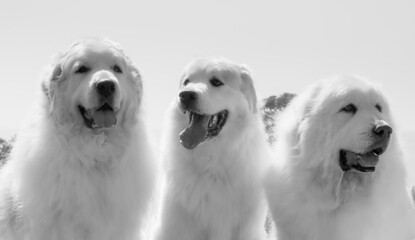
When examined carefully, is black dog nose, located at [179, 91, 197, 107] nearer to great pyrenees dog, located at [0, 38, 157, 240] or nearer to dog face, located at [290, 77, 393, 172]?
great pyrenees dog, located at [0, 38, 157, 240]

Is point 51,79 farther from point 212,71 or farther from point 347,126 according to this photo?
point 347,126

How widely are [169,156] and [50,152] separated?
145 cm

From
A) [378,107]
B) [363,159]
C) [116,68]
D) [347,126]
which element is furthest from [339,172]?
[116,68]

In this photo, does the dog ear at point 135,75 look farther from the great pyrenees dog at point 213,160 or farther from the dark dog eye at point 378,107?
the dark dog eye at point 378,107

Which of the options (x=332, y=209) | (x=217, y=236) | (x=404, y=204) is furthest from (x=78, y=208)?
(x=404, y=204)

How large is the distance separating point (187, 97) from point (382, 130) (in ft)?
6.69

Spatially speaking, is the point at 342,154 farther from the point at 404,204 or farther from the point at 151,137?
the point at 151,137

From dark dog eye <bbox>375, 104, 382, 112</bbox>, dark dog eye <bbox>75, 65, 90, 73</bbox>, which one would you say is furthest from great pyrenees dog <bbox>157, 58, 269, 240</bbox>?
dark dog eye <bbox>375, 104, 382, 112</bbox>

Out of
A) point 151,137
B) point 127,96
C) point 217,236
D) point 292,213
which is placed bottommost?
point 217,236

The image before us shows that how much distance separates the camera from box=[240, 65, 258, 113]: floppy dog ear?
221 inches

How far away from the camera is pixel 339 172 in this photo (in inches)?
183

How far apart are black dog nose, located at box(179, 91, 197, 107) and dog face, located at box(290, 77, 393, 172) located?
3.91ft

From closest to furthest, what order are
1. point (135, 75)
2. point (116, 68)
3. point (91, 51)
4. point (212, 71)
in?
point (91, 51)
point (116, 68)
point (135, 75)
point (212, 71)

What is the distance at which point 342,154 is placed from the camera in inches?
182
